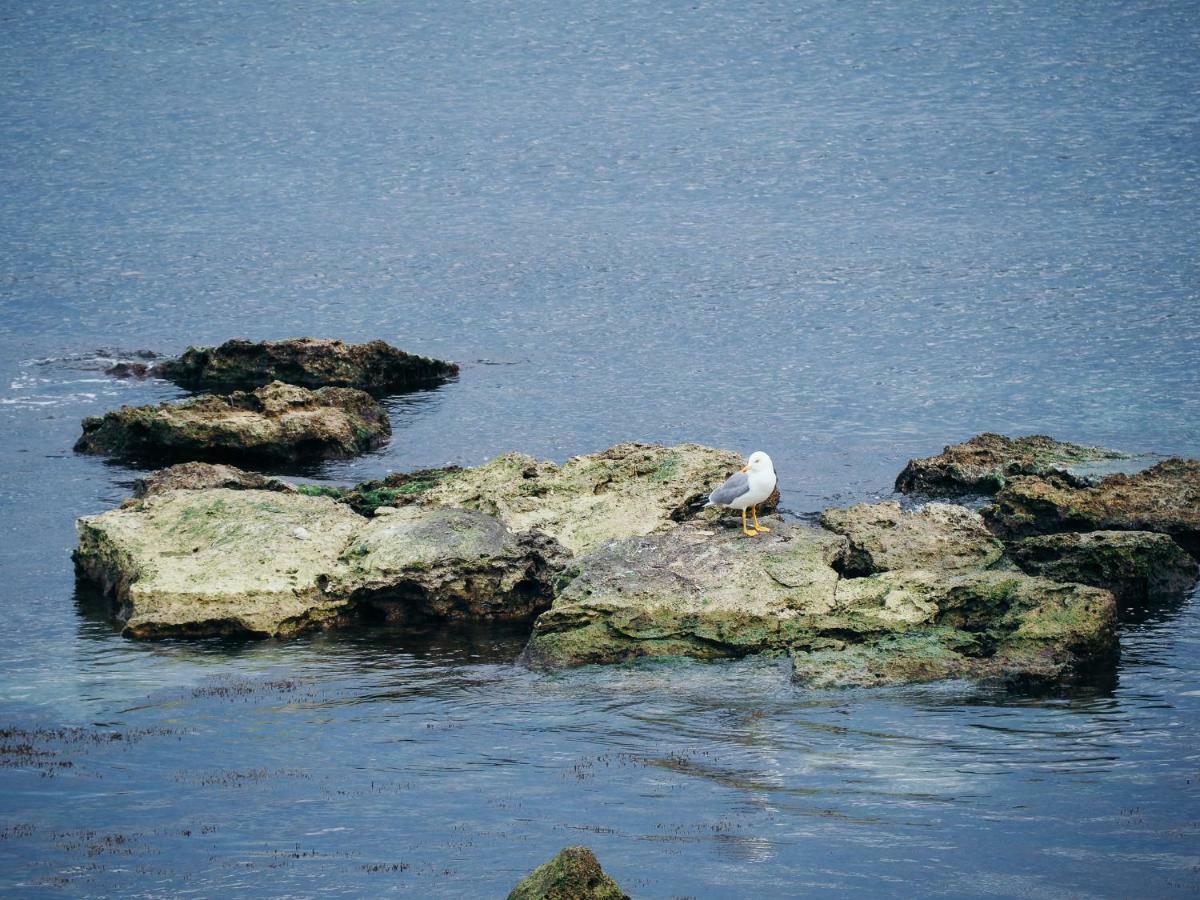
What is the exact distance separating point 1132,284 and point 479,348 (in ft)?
54.2

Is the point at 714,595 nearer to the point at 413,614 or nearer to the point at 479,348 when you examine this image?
the point at 413,614

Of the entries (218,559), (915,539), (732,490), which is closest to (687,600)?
(732,490)

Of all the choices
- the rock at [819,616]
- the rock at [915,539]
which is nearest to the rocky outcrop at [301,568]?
the rock at [819,616]

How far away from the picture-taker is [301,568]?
67.1 ft

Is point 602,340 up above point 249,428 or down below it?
above

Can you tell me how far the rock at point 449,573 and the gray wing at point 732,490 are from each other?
85.4 inches

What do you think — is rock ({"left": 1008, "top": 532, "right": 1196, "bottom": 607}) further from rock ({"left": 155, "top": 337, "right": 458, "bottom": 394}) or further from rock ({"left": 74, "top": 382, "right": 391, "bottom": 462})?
rock ({"left": 155, "top": 337, "right": 458, "bottom": 394})

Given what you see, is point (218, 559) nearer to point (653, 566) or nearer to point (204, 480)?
point (204, 480)

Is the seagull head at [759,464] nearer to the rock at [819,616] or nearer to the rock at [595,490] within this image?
the rock at [819,616]

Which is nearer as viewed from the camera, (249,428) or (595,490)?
(595,490)

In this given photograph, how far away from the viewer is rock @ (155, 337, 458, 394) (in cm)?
3397

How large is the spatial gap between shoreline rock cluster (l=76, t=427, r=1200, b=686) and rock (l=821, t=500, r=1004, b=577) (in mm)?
34

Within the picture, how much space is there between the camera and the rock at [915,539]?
2014 cm

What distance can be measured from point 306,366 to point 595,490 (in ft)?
40.9
